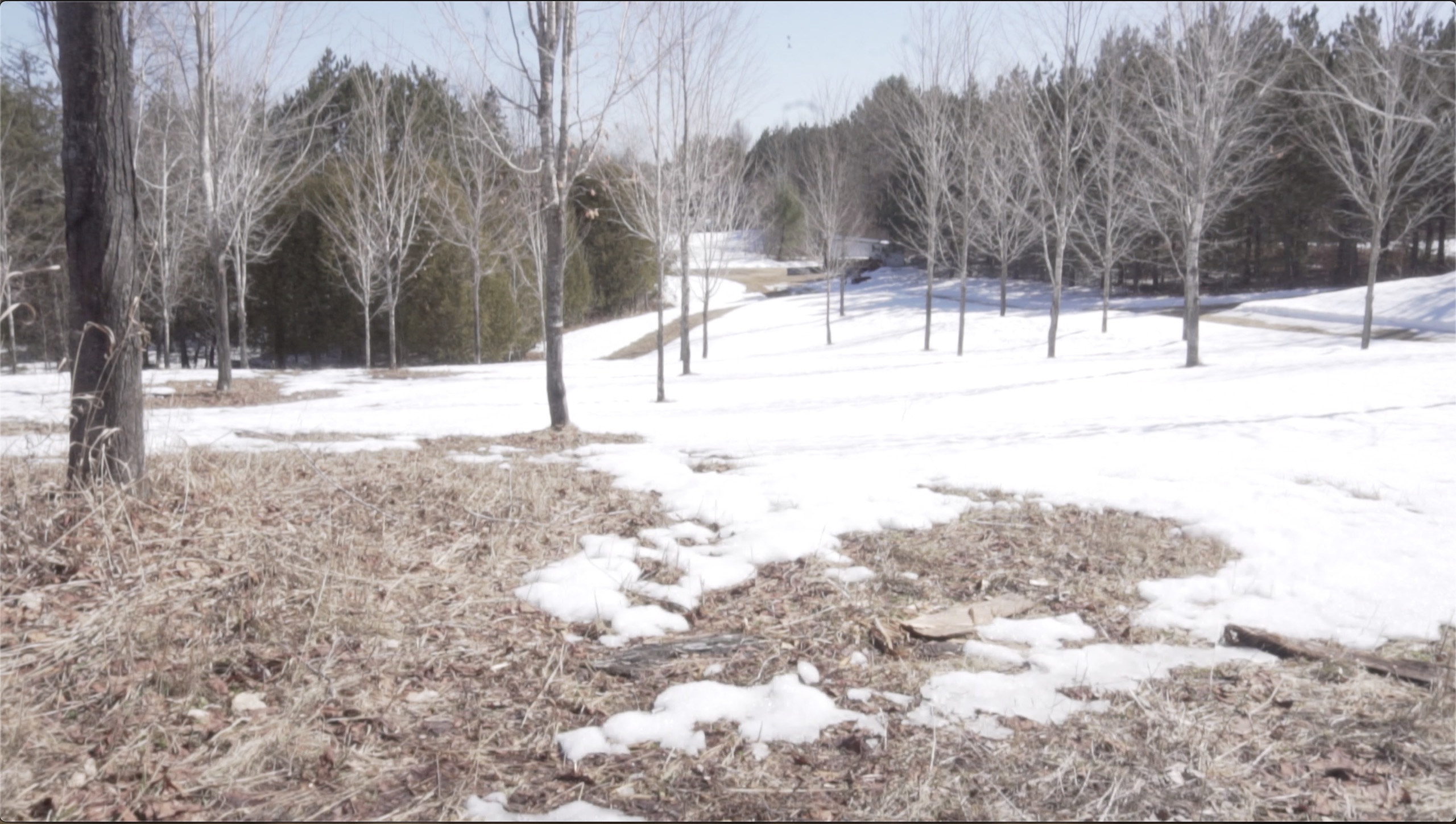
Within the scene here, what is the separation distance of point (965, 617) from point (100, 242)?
14.3ft

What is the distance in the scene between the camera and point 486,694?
3.09 metres

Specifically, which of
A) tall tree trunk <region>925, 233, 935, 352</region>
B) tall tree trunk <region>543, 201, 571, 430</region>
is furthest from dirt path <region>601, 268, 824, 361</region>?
tall tree trunk <region>543, 201, 571, 430</region>

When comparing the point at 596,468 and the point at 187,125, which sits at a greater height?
the point at 187,125

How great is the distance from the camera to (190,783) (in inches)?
97.2

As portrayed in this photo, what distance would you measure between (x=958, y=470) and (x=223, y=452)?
532 centimetres

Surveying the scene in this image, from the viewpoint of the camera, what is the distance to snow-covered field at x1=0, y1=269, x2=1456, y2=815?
346 centimetres

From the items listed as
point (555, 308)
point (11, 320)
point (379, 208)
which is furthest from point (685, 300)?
point (11, 320)

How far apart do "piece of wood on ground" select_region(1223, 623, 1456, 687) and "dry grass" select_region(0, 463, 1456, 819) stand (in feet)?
0.38

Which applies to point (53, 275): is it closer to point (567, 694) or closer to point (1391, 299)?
point (567, 694)

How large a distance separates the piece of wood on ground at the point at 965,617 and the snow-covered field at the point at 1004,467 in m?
0.12

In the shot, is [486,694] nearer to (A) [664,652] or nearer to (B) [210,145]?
(A) [664,652]

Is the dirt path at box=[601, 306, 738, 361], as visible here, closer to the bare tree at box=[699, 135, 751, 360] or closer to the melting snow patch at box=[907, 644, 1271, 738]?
the bare tree at box=[699, 135, 751, 360]

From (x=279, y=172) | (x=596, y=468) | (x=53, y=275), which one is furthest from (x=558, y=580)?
(x=53, y=275)

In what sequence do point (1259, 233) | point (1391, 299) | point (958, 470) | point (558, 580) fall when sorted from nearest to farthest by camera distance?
point (558, 580), point (958, 470), point (1391, 299), point (1259, 233)
